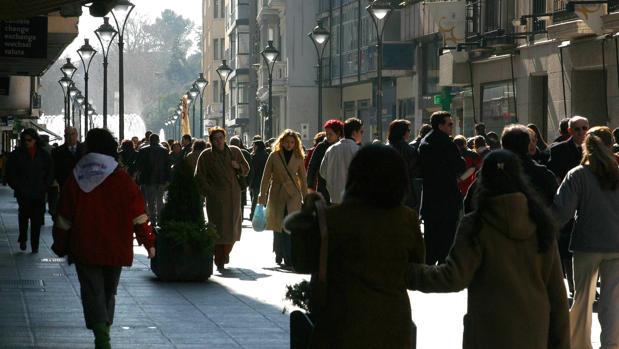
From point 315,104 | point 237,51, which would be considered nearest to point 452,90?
point 315,104

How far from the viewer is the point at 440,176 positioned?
15727mm

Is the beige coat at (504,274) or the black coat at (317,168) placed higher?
the black coat at (317,168)

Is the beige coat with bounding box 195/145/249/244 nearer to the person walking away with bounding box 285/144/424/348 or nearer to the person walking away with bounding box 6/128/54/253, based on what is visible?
the person walking away with bounding box 6/128/54/253

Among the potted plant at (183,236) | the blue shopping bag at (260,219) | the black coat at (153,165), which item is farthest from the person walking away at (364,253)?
the black coat at (153,165)

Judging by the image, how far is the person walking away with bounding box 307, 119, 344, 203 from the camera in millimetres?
17562

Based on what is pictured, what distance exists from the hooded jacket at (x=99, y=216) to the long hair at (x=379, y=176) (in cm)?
420

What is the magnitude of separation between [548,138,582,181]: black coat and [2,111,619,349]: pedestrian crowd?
12 millimetres

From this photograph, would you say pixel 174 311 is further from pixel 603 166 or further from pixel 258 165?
pixel 258 165

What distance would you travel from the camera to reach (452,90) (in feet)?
152

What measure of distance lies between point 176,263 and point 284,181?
100 inches

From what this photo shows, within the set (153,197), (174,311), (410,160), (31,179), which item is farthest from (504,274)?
(153,197)

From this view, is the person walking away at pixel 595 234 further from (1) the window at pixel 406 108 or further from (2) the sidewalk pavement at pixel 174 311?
(1) the window at pixel 406 108

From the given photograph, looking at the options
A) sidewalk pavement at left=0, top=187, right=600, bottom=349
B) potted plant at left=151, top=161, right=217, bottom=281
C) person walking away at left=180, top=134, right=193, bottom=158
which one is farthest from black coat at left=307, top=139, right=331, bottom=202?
person walking away at left=180, top=134, right=193, bottom=158

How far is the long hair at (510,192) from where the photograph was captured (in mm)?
6652
